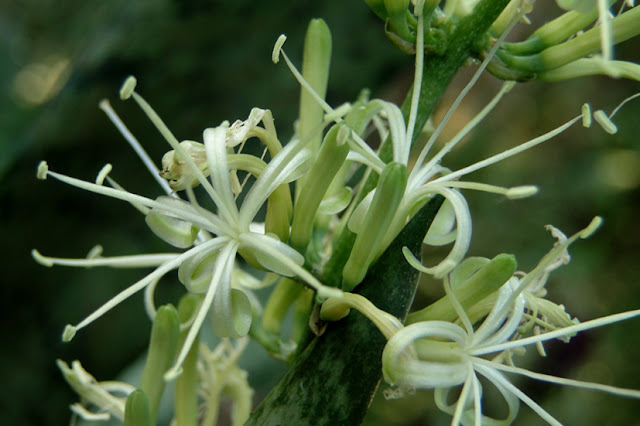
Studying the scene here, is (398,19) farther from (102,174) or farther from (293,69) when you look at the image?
(102,174)

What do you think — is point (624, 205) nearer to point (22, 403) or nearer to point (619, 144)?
point (619, 144)

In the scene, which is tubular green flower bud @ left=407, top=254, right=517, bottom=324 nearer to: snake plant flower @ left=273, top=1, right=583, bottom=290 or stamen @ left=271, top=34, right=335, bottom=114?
snake plant flower @ left=273, top=1, right=583, bottom=290

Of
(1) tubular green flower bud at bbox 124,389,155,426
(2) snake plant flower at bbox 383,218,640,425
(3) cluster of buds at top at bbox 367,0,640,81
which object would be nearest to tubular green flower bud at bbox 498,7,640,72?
(3) cluster of buds at top at bbox 367,0,640,81

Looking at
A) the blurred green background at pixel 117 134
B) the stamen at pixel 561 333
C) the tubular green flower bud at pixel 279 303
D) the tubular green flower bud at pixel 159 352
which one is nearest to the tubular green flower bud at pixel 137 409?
the tubular green flower bud at pixel 159 352

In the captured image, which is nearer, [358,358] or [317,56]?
[358,358]

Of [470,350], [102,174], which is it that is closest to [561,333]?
[470,350]

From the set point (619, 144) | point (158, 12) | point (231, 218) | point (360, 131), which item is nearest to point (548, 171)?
point (619, 144)

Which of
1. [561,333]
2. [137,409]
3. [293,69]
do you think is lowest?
[561,333]
